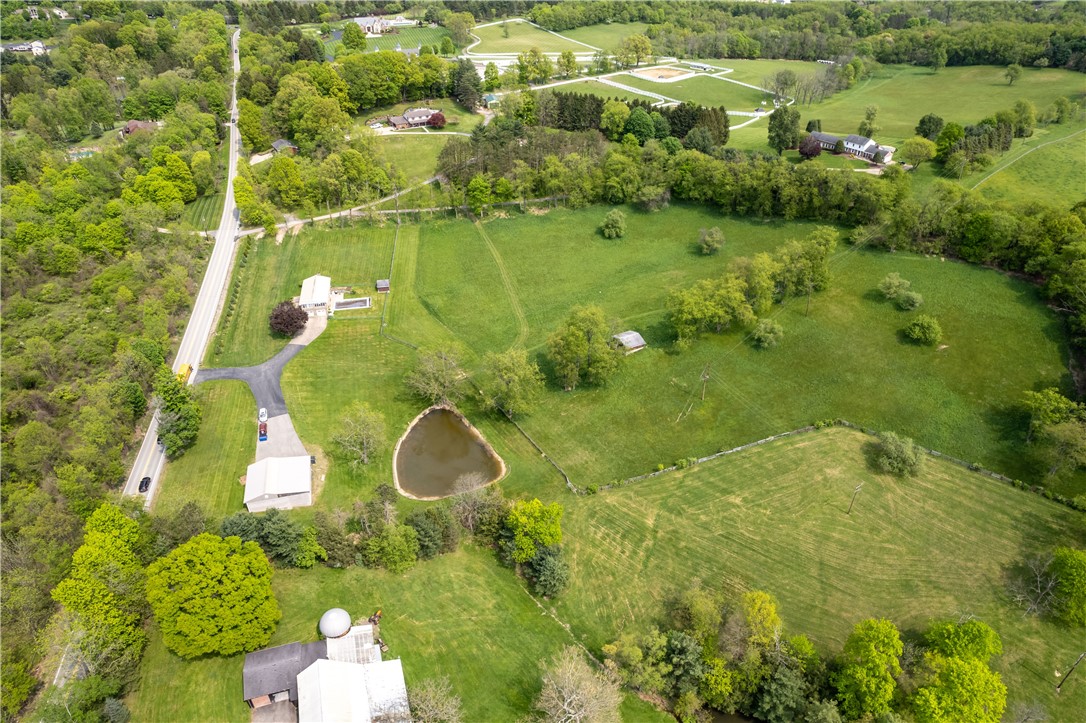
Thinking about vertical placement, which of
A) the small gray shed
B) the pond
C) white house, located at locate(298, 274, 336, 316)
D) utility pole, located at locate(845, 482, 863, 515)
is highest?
white house, located at locate(298, 274, 336, 316)

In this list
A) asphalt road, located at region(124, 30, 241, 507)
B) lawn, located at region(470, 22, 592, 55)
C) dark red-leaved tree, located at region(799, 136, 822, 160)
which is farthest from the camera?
lawn, located at region(470, 22, 592, 55)

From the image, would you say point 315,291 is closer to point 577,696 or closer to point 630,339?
point 630,339

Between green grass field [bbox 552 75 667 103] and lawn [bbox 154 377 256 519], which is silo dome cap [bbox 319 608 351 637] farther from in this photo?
green grass field [bbox 552 75 667 103]

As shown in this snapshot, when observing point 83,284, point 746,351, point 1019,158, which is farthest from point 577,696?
point 1019,158

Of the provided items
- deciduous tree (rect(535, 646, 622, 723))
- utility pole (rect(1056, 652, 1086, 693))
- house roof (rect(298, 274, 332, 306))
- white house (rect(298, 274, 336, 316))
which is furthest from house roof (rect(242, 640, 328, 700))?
utility pole (rect(1056, 652, 1086, 693))

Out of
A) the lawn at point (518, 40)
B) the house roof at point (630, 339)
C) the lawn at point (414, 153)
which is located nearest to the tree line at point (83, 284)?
the lawn at point (414, 153)

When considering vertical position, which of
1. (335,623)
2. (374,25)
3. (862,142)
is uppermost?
(374,25)

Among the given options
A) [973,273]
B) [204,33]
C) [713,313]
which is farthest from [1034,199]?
[204,33]
